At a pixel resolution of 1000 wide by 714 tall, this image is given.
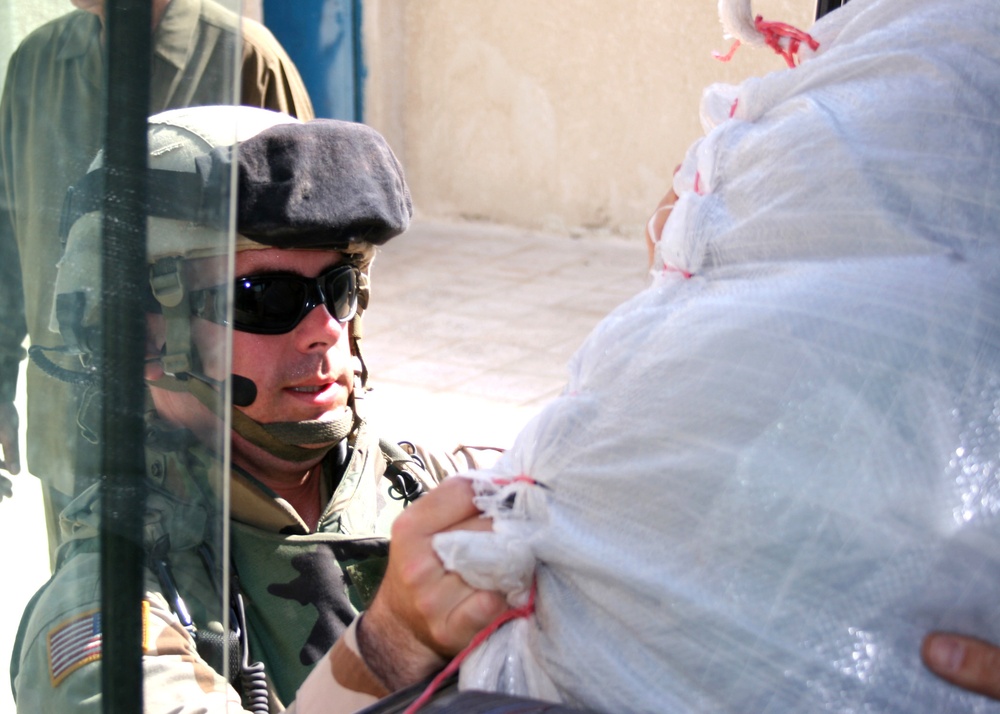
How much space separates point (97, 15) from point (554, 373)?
15.8ft

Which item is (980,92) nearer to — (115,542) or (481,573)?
(481,573)

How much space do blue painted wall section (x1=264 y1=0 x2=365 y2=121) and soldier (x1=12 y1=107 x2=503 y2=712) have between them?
19.6 ft

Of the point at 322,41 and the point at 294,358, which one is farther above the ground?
the point at 294,358

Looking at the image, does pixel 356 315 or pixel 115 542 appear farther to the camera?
pixel 356 315

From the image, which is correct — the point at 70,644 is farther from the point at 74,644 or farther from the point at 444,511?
the point at 444,511

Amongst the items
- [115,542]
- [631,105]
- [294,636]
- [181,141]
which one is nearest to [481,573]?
[115,542]

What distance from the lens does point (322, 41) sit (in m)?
8.01

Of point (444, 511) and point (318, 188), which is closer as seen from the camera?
point (444, 511)

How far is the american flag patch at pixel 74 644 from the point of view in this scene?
3.49ft

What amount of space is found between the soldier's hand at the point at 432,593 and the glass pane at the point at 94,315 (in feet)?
0.64

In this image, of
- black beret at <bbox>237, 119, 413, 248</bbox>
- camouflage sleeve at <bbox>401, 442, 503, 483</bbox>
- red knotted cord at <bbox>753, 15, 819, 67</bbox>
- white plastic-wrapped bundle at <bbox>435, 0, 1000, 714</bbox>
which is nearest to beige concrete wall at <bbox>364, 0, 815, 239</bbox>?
camouflage sleeve at <bbox>401, 442, 503, 483</bbox>

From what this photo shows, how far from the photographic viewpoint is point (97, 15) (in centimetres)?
96

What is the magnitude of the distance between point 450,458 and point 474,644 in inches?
55.0

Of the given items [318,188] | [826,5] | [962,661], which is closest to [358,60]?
[318,188]
